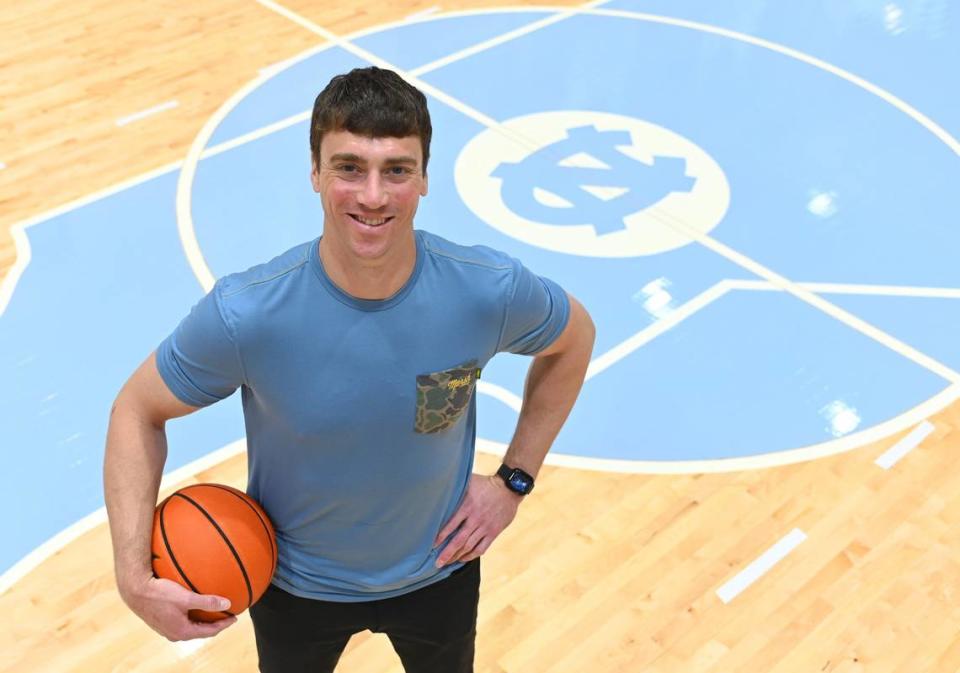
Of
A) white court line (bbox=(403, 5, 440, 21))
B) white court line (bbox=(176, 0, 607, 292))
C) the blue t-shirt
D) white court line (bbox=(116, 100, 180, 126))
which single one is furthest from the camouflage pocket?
white court line (bbox=(403, 5, 440, 21))

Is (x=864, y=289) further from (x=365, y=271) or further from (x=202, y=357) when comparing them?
(x=202, y=357)

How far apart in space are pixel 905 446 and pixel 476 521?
315 centimetres

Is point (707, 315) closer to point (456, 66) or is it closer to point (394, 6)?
point (456, 66)

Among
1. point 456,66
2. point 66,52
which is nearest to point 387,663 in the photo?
point 456,66

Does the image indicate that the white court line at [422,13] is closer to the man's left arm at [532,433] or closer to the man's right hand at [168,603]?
the man's left arm at [532,433]

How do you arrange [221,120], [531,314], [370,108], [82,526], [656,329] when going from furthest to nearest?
[221,120]
[656,329]
[82,526]
[531,314]
[370,108]

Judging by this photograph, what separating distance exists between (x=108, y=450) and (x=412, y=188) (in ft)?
2.83

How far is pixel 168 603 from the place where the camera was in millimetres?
2289

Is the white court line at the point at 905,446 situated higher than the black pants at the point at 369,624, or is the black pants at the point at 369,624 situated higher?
the black pants at the point at 369,624

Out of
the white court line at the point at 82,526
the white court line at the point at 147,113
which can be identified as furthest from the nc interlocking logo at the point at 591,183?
the white court line at the point at 82,526

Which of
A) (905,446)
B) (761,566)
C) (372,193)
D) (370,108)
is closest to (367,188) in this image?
(372,193)

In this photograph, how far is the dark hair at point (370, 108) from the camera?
2.12 m

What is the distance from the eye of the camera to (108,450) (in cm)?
234

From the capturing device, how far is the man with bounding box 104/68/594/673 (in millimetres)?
2178
